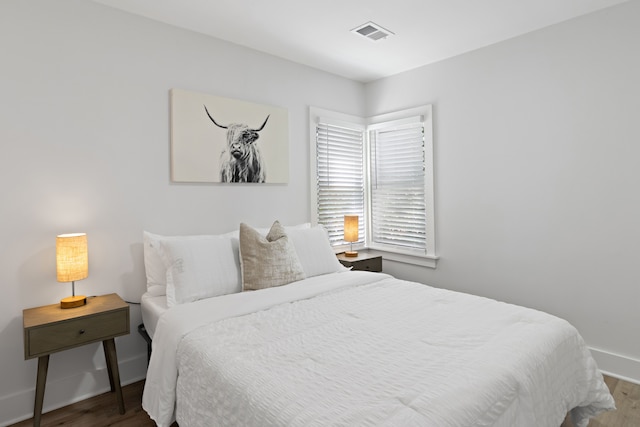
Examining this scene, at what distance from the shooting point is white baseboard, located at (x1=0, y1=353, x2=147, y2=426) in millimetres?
2197

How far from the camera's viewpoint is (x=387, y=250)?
4.08 metres

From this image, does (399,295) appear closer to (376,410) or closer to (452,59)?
(376,410)

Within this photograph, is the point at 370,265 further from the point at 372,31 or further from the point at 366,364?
the point at 366,364

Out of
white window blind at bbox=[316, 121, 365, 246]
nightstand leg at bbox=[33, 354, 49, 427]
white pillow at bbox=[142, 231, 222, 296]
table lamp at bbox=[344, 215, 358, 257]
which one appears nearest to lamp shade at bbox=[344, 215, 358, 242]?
table lamp at bbox=[344, 215, 358, 257]

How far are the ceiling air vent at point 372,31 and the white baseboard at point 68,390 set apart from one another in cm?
301

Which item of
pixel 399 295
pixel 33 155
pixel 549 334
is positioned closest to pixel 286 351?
pixel 399 295

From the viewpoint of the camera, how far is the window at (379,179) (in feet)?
12.3

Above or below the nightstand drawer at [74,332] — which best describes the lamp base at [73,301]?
above

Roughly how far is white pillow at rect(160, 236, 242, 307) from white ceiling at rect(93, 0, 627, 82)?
1.66m

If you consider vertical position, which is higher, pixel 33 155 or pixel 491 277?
pixel 33 155

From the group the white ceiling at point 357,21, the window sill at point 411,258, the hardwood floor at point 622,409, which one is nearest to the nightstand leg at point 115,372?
the white ceiling at point 357,21

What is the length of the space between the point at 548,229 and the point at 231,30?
301 centimetres

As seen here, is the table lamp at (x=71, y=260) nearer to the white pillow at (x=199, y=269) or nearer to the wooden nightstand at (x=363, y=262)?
the white pillow at (x=199, y=269)

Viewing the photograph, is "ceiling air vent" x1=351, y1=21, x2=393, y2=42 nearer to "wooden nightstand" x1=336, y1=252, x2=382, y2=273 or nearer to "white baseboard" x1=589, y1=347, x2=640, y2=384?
"wooden nightstand" x1=336, y1=252, x2=382, y2=273
